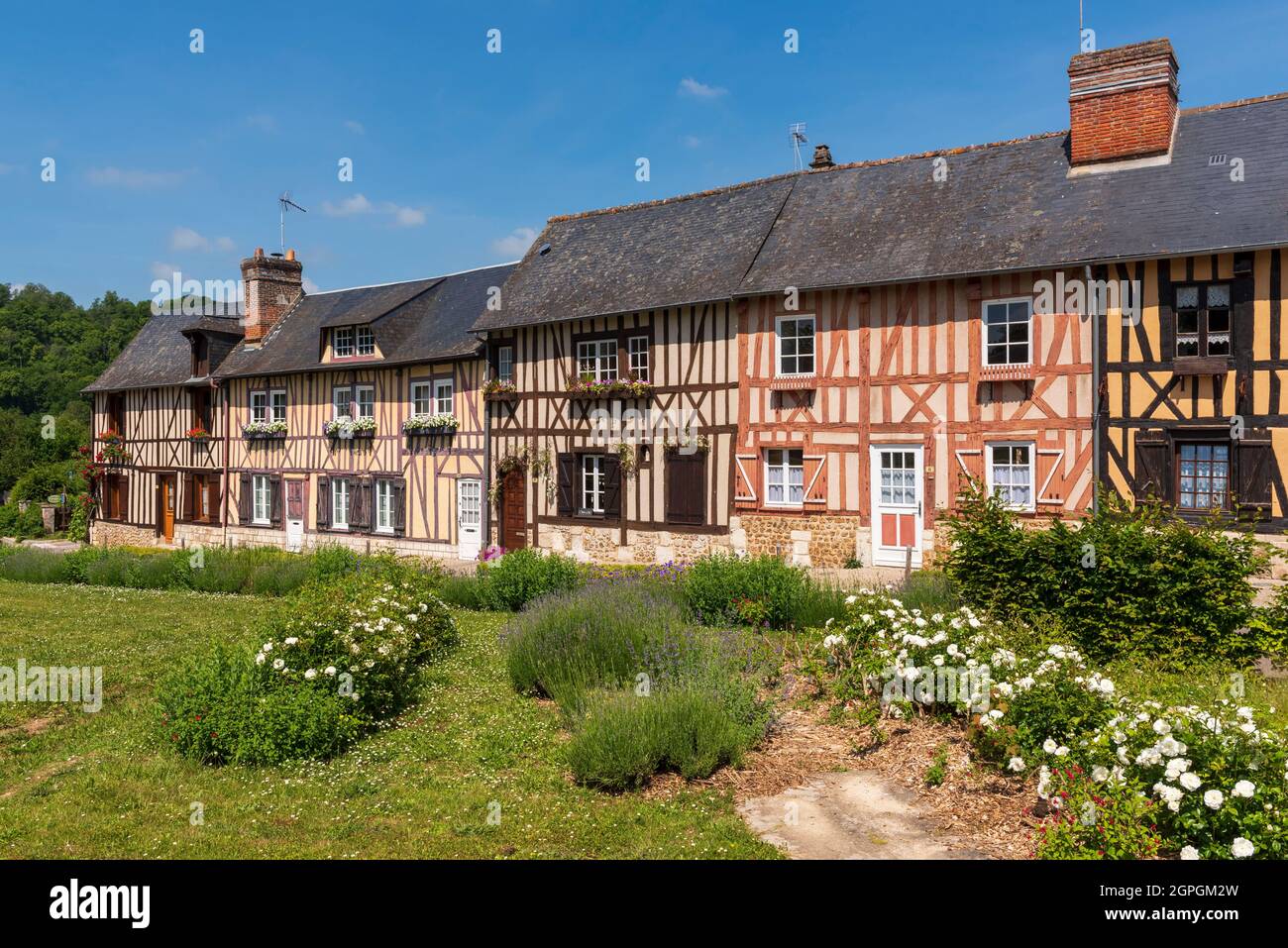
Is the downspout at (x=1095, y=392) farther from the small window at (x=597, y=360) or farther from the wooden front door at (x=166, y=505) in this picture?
the wooden front door at (x=166, y=505)

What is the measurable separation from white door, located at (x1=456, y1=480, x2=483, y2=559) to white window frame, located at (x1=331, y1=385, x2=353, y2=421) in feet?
13.5

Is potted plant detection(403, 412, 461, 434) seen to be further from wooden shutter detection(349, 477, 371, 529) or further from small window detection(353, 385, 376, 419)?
wooden shutter detection(349, 477, 371, 529)

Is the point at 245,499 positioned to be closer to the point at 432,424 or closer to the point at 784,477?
the point at 432,424

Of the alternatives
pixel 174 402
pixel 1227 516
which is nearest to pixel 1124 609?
pixel 1227 516

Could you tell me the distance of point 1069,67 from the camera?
15.0 m

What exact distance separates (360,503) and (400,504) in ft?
4.79

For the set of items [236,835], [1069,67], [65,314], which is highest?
[65,314]

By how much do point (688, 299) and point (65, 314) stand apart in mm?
59745

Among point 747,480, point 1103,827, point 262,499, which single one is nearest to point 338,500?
point 262,499

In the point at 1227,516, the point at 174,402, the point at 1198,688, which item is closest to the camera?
the point at 1198,688

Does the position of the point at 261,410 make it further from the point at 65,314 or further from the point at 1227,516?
the point at 65,314

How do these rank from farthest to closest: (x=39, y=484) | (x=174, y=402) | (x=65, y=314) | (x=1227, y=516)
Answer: (x=65, y=314)
(x=39, y=484)
(x=174, y=402)
(x=1227, y=516)

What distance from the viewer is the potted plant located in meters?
20.6

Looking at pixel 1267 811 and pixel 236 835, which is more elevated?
pixel 1267 811
